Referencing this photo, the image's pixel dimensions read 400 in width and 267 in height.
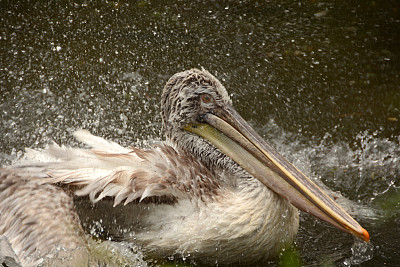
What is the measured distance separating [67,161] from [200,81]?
0.82m

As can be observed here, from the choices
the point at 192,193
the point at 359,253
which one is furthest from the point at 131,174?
the point at 359,253

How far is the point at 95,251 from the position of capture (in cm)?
276

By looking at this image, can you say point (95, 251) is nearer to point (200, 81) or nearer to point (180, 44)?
point (200, 81)

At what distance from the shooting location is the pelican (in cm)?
265

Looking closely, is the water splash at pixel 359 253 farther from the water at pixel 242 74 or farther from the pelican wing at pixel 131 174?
the pelican wing at pixel 131 174

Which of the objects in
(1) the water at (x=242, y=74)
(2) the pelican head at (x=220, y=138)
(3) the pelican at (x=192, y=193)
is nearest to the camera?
(3) the pelican at (x=192, y=193)

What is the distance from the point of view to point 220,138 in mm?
2975

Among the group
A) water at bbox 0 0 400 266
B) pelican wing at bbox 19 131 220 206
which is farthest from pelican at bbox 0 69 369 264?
water at bbox 0 0 400 266

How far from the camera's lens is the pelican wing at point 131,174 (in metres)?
2.67

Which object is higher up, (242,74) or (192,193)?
(192,193)

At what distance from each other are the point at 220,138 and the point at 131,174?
1.78 feet

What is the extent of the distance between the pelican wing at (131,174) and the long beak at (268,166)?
0.18 m

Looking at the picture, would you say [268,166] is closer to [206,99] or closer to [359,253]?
[206,99]

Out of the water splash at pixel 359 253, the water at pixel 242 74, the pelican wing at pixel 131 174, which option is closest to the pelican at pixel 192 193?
the pelican wing at pixel 131 174
